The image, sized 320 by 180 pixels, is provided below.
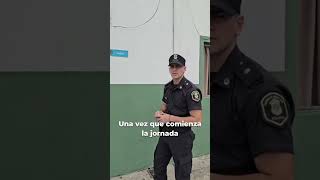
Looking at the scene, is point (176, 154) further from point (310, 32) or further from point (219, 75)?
point (310, 32)

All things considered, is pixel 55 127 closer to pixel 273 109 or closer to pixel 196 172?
pixel 196 172

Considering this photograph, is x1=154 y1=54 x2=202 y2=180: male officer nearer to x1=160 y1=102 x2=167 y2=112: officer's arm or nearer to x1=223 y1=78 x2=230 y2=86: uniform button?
x1=160 y1=102 x2=167 y2=112: officer's arm

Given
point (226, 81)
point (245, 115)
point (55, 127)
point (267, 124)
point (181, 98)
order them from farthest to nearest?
point (55, 127)
point (181, 98)
point (226, 81)
point (245, 115)
point (267, 124)

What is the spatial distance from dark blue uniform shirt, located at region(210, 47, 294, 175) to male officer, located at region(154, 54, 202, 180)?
0.17m

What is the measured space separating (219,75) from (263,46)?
77cm

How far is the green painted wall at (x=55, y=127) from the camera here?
393cm

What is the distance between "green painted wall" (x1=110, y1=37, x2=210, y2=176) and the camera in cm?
360

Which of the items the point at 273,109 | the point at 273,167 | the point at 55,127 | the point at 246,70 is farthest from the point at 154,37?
the point at 273,167

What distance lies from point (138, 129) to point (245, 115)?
2.76ft

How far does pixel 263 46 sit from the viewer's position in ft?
13.4

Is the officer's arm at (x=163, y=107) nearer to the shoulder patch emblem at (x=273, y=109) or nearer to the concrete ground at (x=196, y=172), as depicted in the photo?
the concrete ground at (x=196, y=172)

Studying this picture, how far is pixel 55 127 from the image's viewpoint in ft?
13.0

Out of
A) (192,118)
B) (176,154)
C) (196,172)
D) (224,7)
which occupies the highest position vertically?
(224,7)

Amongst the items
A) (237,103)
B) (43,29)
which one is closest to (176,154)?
(237,103)
